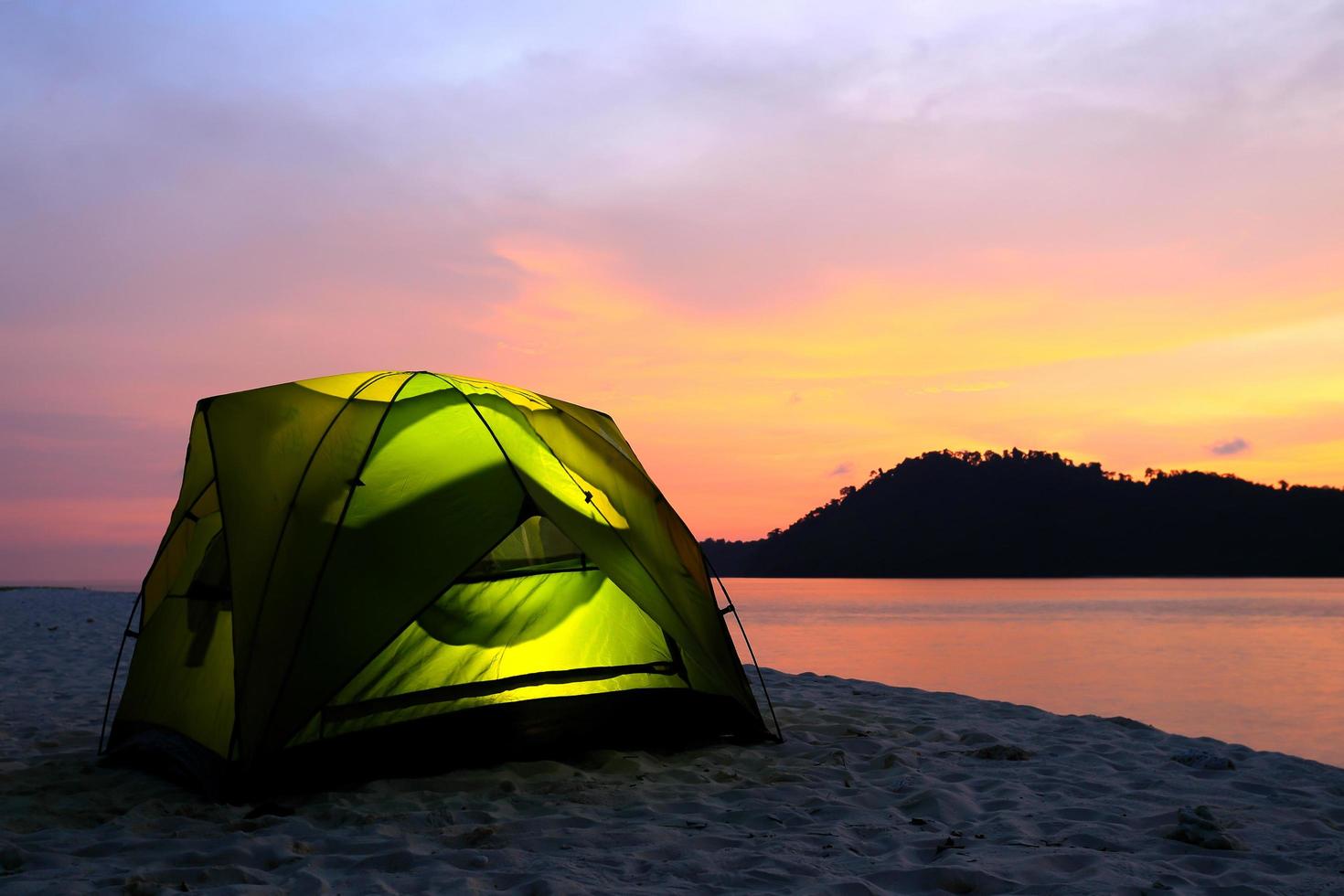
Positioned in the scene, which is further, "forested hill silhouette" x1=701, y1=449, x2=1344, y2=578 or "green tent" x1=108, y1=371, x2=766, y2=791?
"forested hill silhouette" x1=701, y1=449, x2=1344, y2=578

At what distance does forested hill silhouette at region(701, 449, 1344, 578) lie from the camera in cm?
8794

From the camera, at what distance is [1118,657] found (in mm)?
19453

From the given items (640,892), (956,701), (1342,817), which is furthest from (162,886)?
(956,701)

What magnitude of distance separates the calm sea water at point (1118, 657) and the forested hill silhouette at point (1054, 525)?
174 feet

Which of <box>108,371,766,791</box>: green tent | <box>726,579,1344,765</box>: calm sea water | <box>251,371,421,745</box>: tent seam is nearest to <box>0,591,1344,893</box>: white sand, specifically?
<box>108,371,766,791</box>: green tent

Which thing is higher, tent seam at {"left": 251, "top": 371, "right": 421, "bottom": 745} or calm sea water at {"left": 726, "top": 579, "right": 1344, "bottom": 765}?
tent seam at {"left": 251, "top": 371, "right": 421, "bottom": 745}

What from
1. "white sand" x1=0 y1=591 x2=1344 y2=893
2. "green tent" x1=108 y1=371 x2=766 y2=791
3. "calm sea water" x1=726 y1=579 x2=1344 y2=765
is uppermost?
Answer: "green tent" x1=108 y1=371 x2=766 y2=791

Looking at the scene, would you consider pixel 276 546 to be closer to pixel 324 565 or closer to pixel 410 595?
pixel 324 565

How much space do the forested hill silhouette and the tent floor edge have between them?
95.1m

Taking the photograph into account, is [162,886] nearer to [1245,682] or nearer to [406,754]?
[406,754]

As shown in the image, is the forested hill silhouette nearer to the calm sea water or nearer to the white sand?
the calm sea water

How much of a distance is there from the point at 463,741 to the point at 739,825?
5.99 feet

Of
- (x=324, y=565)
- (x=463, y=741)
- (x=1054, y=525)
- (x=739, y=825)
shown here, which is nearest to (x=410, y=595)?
(x=324, y=565)

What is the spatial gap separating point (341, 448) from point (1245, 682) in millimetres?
15255
